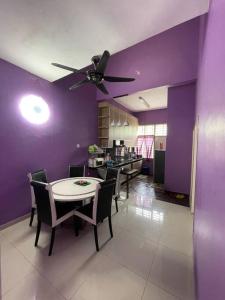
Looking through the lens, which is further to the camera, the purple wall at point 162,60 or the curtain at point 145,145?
the curtain at point 145,145

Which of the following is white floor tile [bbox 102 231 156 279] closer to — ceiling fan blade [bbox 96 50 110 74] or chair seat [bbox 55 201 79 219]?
chair seat [bbox 55 201 79 219]

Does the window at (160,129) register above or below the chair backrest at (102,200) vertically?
above

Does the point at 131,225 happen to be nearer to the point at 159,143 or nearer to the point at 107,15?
the point at 107,15

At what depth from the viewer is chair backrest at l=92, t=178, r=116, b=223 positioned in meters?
1.90

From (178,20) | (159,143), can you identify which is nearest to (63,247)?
(178,20)

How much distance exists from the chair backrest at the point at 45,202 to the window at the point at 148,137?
18.4 ft

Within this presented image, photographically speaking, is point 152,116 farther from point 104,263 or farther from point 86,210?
point 104,263

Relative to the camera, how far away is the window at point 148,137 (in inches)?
264

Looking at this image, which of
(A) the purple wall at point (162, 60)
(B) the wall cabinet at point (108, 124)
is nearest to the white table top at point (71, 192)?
(B) the wall cabinet at point (108, 124)

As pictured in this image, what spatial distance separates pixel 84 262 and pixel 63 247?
0.42 meters

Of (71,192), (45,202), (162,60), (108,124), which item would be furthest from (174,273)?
(162,60)

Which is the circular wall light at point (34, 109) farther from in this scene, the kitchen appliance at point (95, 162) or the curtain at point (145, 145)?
the curtain at point (145, 145)

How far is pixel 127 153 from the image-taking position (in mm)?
5766

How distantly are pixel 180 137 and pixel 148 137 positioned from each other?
321 centimetres
